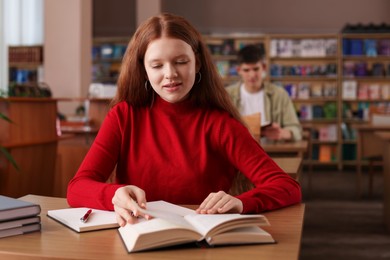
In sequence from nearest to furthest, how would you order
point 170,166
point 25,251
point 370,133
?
point 25,251, point 170,166, point 370,133

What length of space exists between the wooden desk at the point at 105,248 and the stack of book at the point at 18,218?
0.02 metres

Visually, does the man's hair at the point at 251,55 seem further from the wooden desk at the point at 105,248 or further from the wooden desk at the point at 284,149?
the wooden desk at the point at 105,248

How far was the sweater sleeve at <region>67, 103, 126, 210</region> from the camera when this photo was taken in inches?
62.4

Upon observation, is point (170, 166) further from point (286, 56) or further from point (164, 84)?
point (286, 56)

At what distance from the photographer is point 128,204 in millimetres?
1378

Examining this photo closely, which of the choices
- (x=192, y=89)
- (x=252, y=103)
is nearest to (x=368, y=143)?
(x=252, y=103)

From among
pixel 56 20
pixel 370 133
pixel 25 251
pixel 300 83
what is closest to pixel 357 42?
pixel 300 83

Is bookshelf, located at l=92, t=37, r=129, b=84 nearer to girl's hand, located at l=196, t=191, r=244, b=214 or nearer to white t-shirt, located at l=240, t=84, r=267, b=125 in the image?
white t-shirt, located at l=240, t=84, r=267, b=125

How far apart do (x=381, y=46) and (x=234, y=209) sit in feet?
28.3

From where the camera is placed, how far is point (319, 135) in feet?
31.3

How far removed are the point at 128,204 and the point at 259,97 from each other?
3.38 metres

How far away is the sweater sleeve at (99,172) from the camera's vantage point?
158 cm

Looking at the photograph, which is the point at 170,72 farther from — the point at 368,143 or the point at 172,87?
the point at 368,143

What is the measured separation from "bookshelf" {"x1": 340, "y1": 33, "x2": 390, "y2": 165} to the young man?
16.6ft
